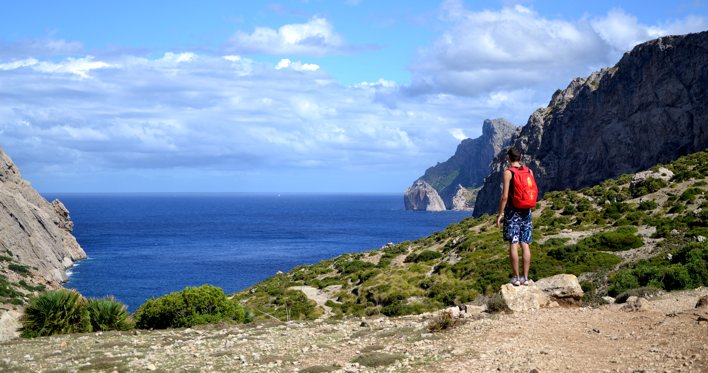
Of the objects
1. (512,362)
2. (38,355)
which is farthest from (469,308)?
(38,355)

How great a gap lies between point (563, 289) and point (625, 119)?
125 m

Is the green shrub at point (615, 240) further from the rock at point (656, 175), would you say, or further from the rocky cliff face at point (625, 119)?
the rocky cliff face at point (625, 119)

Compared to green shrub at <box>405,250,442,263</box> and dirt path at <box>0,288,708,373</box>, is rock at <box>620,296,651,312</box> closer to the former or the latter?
dirt path at <box>0,288,708,373</box>

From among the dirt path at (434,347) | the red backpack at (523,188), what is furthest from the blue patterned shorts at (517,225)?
the dirt path at (434,347)

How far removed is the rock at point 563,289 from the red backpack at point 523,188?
2.99m

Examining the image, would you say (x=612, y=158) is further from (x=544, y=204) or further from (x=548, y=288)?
(x=548, y=288)

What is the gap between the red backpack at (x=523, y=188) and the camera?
13484 mm

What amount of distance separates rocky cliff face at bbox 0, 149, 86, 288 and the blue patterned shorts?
2823 inches

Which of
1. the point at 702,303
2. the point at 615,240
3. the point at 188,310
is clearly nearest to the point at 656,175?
the point at 615,240

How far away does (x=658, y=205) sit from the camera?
1732 inches

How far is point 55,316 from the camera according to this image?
21.8 m

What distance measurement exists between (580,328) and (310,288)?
36.7 metres

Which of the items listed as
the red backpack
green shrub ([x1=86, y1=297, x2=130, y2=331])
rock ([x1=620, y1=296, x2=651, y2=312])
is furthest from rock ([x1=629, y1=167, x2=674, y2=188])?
green shrub ([x1=86, y1=297, x2=130, y2=331])

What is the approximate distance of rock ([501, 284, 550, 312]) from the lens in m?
14.5
